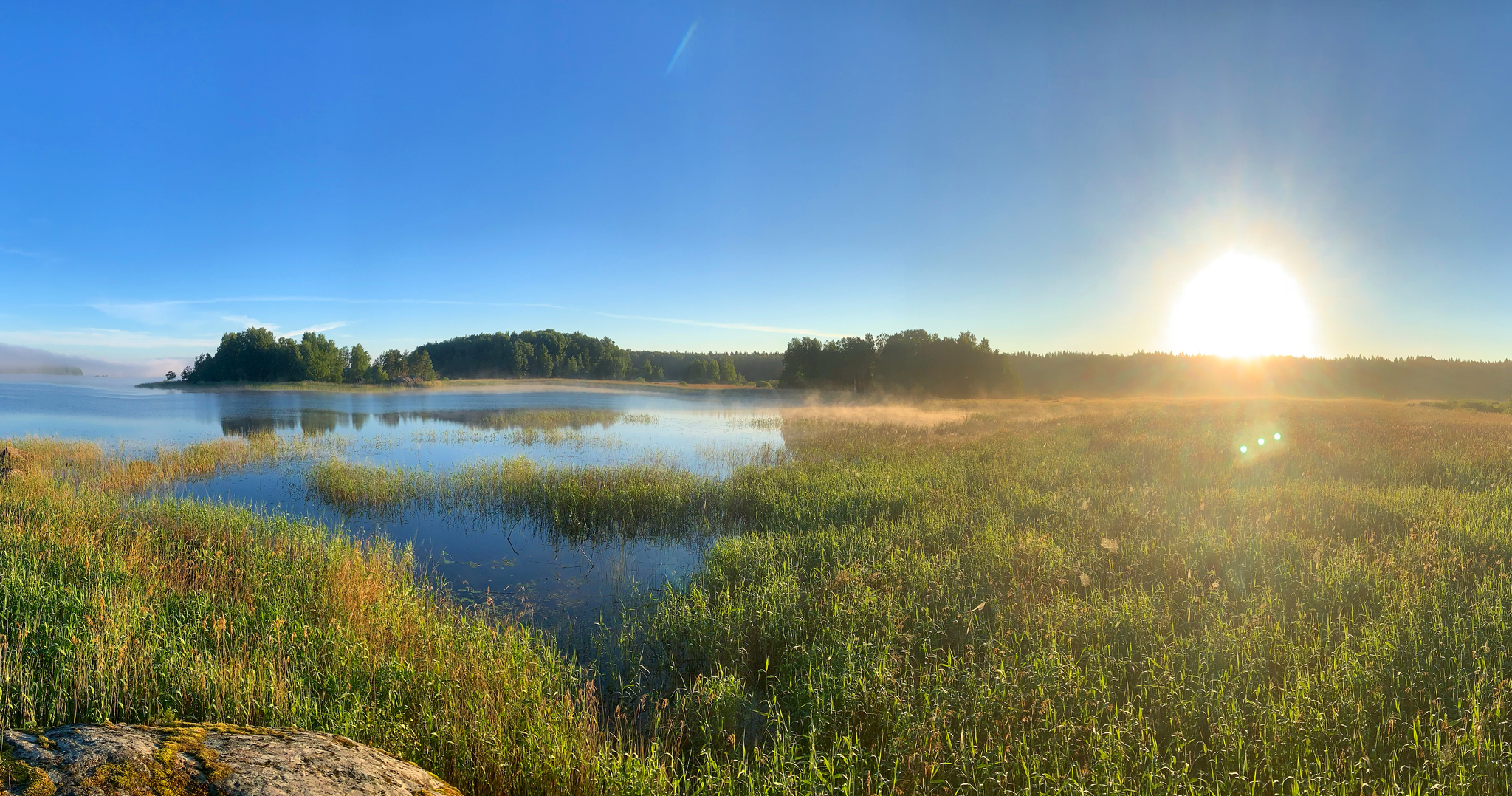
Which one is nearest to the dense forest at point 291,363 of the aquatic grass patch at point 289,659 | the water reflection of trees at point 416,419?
the water reflection of trees at point 416,419

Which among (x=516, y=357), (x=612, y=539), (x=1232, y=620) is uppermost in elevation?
(x=516, y=357)

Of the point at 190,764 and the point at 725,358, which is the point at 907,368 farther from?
the point at 725,358

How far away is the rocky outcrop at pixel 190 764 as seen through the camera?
80.0 inches

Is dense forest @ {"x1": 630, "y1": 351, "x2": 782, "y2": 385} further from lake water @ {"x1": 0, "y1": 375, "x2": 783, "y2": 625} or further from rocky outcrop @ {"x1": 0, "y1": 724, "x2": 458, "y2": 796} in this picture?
rocky outcrop @ {"x1": 0, "y1": 724, "x2": 458, "y2": 796}

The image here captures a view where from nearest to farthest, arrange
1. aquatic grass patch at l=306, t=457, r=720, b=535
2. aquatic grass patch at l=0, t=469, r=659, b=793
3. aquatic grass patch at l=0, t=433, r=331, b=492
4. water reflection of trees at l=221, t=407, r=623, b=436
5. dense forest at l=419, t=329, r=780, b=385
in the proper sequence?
aquatic grass patch at l=0, t=469, r=659, b=793, aquatic grass patch at l=306, t=457, r=720, b=535, aquatic grass patch at l=0, t=433, r=331, b=492, water reflection of trees at l=221, t=407, r=623, b=436, dense forest at l=419, t=329, r=780, b=385

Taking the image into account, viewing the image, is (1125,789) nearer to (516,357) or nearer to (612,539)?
(612,539)

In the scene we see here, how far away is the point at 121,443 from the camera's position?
22.2 m

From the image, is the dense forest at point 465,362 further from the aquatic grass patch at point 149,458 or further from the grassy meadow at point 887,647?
the grassy meadow at point 887,647

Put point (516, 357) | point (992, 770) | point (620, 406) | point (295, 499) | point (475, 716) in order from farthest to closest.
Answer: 1. point (516, 357)
2. point (620, 406)
3. point (295, 499)
4. point (475, 716)
5. point (992, 770)

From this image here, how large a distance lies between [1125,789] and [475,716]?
171 inches

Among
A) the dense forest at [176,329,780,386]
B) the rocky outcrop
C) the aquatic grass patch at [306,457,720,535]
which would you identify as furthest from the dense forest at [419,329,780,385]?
the rocky outcrop

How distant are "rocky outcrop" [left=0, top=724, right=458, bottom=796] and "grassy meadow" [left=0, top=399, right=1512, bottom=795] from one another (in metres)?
1.42

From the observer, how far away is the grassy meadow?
3.94 metres

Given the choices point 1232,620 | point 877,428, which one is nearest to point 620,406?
point 877,428
